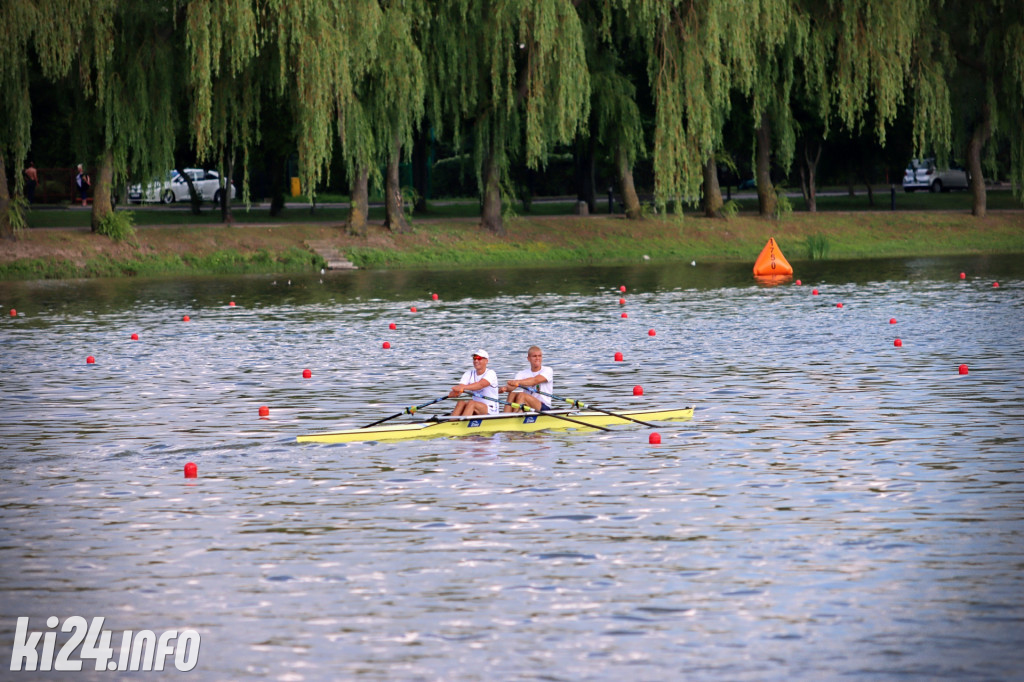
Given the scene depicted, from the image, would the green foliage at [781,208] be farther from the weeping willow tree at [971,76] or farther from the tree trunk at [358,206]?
the tree trunk at [358,206]

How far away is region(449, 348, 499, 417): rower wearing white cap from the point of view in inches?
689

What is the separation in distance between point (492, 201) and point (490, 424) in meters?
33.7

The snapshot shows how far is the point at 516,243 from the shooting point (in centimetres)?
4969

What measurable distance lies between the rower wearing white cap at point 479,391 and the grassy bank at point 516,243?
2723cm

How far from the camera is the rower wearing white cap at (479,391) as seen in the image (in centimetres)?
1750

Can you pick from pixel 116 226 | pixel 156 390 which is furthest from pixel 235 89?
pixel 156 390

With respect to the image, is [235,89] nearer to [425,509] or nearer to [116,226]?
[116,226]

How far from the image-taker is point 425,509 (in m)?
12.9

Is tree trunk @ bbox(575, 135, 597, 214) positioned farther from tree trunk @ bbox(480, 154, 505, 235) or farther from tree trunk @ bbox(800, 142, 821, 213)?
tree trunk @ bbox(800, 142, 821, 213)

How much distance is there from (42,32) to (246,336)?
14.0 metres

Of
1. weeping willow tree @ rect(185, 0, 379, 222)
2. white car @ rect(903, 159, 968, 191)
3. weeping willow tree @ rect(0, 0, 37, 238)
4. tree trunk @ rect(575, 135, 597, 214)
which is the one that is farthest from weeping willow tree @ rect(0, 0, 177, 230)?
white car @ rect(903, 159, 968, 191)

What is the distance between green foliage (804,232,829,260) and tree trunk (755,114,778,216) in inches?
97.0

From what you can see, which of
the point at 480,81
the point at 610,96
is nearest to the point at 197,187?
the point at 480,81

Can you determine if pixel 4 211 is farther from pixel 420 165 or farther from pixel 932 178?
pixel 932 178
